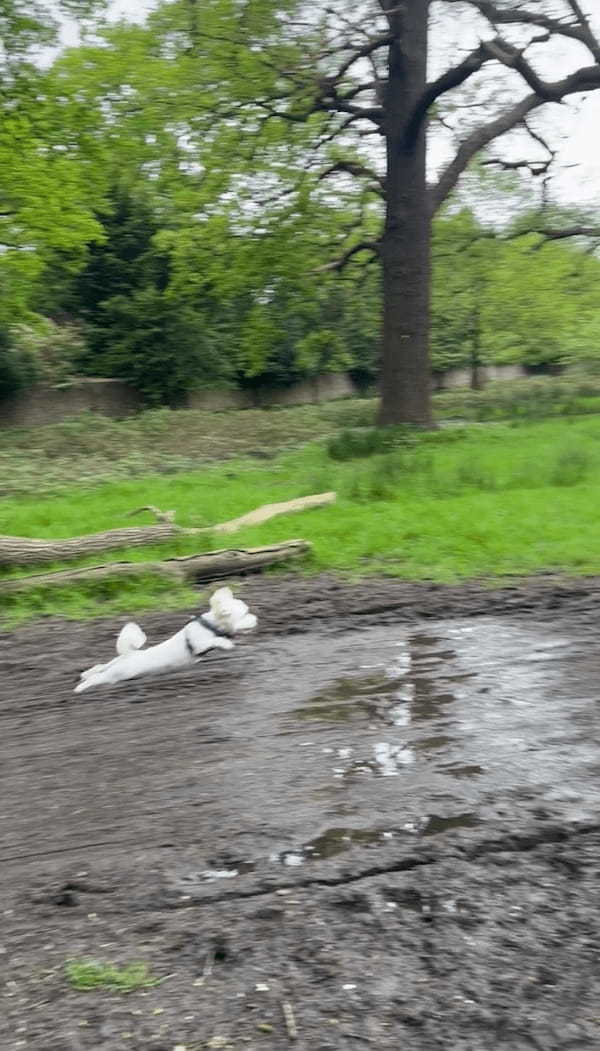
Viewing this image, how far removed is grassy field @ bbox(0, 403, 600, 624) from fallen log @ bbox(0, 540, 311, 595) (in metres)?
0.10

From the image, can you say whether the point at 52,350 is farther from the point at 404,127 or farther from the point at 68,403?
the point at 404,127

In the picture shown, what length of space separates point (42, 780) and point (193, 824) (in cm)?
107

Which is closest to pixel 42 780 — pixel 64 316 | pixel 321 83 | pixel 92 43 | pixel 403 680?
pixel 403 680

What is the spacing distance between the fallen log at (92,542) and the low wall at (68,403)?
15.6 metres

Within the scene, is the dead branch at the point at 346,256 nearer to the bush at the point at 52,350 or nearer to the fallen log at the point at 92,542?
the bush at the point at 52,350

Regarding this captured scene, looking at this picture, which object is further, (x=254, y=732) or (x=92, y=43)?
(x=92, y=43)

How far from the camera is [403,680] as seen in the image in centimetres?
632

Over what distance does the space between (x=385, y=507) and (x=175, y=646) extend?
5.91 m

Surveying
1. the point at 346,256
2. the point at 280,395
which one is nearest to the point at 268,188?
the point at 346,256

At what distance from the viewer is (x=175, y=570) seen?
9469 mm

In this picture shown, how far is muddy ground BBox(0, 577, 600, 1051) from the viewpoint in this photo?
3.08 m

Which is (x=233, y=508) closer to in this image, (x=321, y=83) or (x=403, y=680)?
(x=403, y=680)

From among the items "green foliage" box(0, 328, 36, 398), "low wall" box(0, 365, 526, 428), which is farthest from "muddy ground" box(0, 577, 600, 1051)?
"low wall" box(0, 365, 526, 428)

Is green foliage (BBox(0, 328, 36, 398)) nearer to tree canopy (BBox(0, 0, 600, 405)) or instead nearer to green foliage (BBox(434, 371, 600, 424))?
tree canopy (BBox(0, 0, 600, 405))
